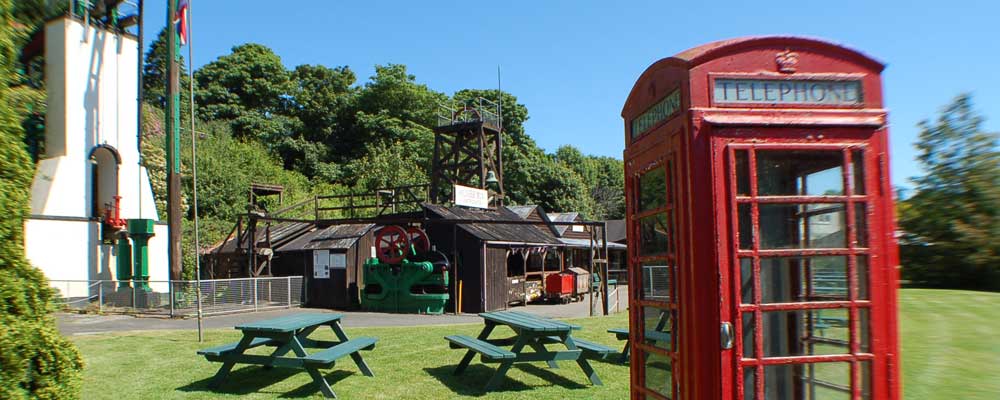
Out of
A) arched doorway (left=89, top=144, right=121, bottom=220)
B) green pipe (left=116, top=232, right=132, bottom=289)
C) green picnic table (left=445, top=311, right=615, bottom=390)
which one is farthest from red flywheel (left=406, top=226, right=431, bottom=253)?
green picnic table (left=445, top=311, right=615, bottom=390)

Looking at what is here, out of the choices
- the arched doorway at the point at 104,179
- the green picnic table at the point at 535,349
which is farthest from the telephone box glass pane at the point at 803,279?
the arched doorway at the point at 104,179

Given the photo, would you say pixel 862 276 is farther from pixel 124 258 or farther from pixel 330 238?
pixel 124 258

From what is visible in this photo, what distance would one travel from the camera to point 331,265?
23.2m

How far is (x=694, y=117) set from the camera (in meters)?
3.77

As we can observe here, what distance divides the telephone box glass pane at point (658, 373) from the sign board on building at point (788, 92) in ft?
5.42

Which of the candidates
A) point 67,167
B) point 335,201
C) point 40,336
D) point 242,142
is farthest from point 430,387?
point 242,142

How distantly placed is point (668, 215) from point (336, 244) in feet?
67.8

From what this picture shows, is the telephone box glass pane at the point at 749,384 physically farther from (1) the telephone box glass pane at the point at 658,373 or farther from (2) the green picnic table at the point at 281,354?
(2) the green picnic table at the point at 281,354

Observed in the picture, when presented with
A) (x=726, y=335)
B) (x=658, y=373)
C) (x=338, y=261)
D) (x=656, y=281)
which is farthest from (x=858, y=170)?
(x=338, y=261)

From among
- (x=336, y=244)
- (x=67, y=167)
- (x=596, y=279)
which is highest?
(x=67, y=167)

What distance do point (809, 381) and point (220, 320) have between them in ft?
54.8

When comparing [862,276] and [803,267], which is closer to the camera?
[862,276]

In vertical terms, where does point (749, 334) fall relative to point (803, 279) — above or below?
below

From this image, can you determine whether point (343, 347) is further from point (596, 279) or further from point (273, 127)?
point (273, 127)
